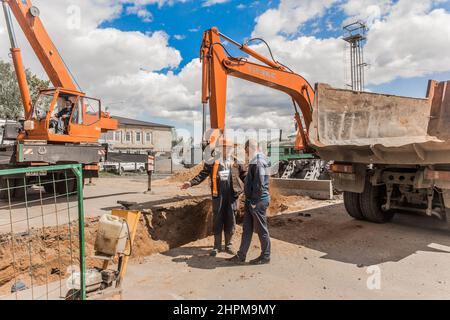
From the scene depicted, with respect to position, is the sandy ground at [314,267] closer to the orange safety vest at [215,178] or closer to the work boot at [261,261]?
the work boot at [261,261]

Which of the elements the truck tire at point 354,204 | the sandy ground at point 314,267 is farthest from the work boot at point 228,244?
the truck tire at point 354,204

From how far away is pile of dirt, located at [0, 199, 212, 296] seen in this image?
5331mm

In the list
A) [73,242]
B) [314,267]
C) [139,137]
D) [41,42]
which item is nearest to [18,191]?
[41,42]

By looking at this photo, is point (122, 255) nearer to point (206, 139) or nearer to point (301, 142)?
point (206, 139)

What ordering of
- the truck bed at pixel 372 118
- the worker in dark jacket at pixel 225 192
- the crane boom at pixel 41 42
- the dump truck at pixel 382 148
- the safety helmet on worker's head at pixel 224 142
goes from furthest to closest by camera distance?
1. the crane boom at pixel 41 42
2. the truck bed at pixel 372 118
3. the dump truck at pixel 382 148
4. the safety helmet on worker's head at pixel 224 142
5. the worker in dark jacket at pixel 225 192

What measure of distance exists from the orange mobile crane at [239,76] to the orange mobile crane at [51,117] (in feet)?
14.1

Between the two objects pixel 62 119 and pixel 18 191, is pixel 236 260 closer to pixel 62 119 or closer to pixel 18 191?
pixel 62 119

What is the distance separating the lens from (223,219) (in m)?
5.54

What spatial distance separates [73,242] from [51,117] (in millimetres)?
4154

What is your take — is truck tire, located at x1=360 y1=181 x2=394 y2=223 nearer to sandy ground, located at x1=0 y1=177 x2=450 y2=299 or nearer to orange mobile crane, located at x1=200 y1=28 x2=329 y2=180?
sandy ground, located at x1=0 y1=177 x2=450 y2=299

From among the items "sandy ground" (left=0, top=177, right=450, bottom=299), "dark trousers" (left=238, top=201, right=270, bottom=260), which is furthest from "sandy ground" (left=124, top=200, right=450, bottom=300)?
"dark trousers" (left=238, top=201, right=270, bottom=260)

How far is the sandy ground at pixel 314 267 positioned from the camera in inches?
151

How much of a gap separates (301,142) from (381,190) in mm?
2653

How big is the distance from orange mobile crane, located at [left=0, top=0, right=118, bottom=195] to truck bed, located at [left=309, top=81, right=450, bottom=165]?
19.4 ft
